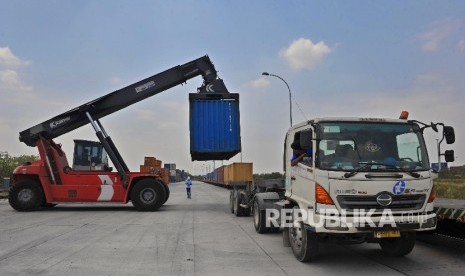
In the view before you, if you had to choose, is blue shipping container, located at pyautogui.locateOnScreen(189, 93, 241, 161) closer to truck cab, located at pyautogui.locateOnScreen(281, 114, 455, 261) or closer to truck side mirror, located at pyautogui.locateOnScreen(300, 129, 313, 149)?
truck cab, located at pyautogui.locateOnScreen(281, 114, 455, 261)

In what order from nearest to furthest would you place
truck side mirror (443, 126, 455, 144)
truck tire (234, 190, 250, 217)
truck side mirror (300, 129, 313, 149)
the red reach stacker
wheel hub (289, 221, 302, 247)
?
truck side mirror (443, 126, 455, 144) < truck side mirror (300, 129, 313, 149) < wheel hub (289, 221, 302, 247) < truck tire (234, 190, 250, 217) < the red reach stacker

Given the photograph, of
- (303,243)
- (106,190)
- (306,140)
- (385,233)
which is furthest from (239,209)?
(385,233)

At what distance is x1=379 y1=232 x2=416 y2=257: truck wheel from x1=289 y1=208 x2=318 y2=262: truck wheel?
1.21 metres

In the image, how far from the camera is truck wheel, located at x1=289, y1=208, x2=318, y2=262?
7.36 m

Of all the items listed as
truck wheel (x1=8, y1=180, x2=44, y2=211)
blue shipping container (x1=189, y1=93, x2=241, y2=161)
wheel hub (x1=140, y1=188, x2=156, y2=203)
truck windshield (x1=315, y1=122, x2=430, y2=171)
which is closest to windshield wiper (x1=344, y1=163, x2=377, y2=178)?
truck windshield (x1=315, y1=122, x2=430, y2=171)

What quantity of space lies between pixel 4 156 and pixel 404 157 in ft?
190

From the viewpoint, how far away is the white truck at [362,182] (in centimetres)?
672

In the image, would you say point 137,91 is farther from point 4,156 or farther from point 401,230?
point 4,156

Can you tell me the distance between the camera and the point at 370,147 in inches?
282

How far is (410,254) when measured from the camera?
8492 mm

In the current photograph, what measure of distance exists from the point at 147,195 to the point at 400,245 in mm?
12182

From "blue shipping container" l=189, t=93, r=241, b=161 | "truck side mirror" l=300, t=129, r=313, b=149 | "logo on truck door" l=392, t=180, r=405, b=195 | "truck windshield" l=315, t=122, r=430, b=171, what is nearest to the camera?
"logo on truck door" l=392, t=180, r=405, b=195

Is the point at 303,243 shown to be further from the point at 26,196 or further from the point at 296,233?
the point at 26,196

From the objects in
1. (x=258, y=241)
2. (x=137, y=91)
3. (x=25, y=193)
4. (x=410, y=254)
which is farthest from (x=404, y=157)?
(x=25, y=193)
